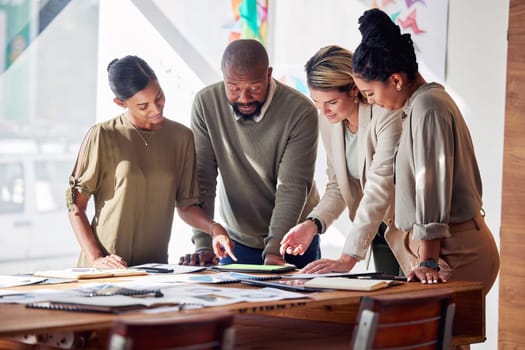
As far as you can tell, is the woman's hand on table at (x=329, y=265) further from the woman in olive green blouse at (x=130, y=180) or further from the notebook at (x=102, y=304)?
the notebook at (x=102, y=304)

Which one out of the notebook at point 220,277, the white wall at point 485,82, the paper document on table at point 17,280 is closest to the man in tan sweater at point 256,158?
the notebook at point 220,277

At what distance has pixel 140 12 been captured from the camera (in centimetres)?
526

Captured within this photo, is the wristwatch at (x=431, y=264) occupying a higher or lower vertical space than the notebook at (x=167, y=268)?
higher

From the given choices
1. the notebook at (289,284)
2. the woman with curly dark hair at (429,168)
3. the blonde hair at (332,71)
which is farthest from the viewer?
the blonde hair at (332,71)

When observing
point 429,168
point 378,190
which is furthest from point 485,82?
point 429,168

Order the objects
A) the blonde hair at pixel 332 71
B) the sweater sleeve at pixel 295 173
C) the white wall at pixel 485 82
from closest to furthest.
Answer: the blonde hair at pixel 332 71, the sweater sleeve at pixel 295 173, the white wall at pixel 485 82

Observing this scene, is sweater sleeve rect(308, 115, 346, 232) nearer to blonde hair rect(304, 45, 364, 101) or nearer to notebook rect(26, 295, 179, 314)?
blonde hair rect(304, 45, 364, 101)

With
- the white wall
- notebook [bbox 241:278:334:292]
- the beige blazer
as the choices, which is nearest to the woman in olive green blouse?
the beige blazer

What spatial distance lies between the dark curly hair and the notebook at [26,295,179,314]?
1.03m

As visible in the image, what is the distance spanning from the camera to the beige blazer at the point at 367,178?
3.11 meters

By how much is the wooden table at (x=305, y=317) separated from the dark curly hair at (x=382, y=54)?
2.12 ft

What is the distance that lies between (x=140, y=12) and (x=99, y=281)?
2902mm

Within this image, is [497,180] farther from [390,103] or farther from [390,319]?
[390,319]

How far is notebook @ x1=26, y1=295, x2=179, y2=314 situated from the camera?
2006 millimetres
